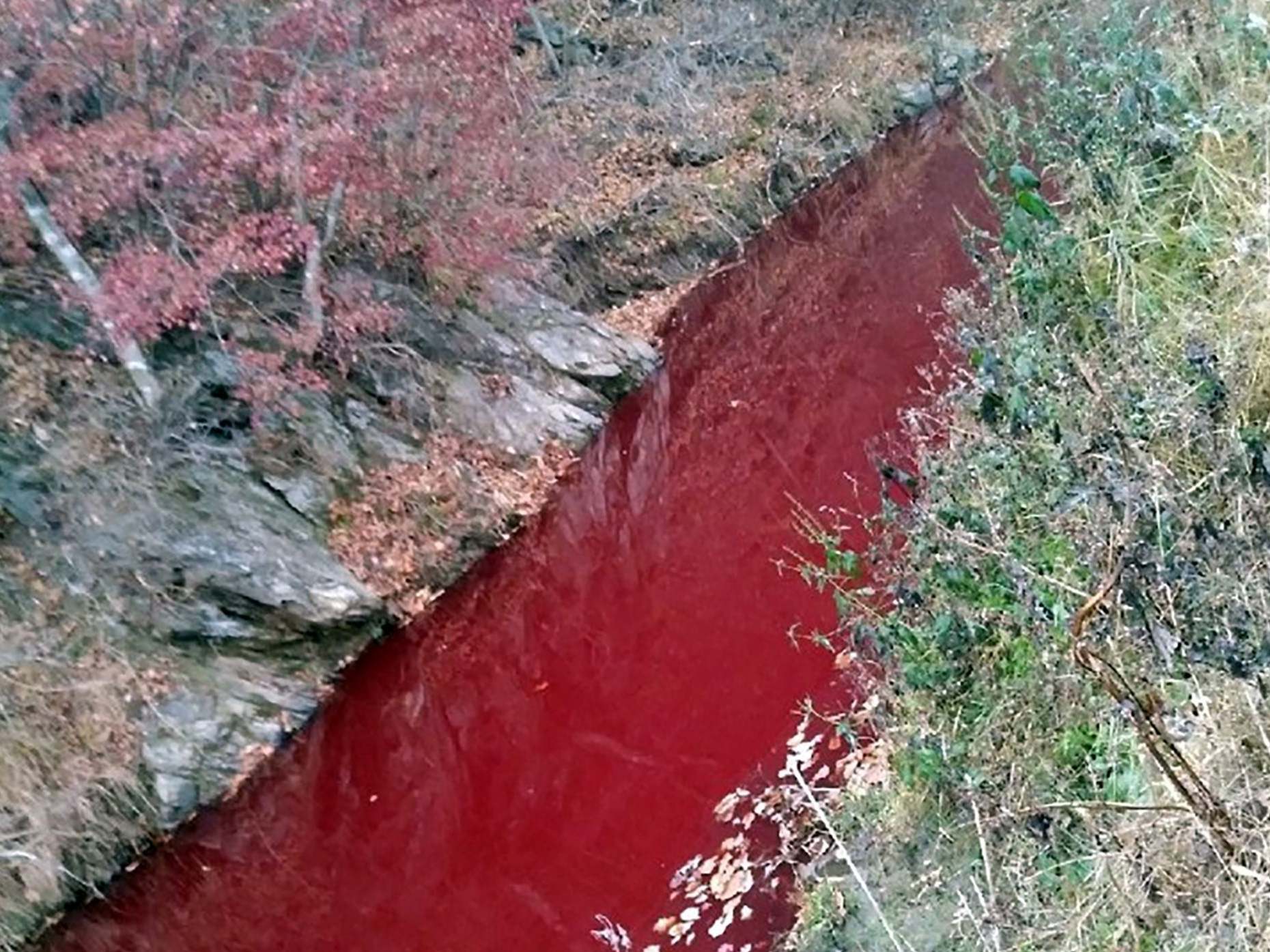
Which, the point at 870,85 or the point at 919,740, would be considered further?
the point at 870,85

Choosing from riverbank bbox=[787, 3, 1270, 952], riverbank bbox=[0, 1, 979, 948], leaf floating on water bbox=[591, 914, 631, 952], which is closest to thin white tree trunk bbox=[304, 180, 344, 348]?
riverbank bbox=[0, 1, 979, 948]

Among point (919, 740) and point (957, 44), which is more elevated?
point (957, 44)

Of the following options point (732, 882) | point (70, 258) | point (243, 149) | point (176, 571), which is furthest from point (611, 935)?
point (243, 149)

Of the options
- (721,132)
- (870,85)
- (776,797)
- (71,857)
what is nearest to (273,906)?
(71,857)

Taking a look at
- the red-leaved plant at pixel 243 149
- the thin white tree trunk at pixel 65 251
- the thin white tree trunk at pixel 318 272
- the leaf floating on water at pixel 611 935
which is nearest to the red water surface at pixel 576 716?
the leaf floating on water at pixel 611 935

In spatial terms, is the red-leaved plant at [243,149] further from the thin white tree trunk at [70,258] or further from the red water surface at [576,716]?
the red water surface at [576,716]

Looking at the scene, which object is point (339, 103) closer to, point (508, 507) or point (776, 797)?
point (508, 507)
